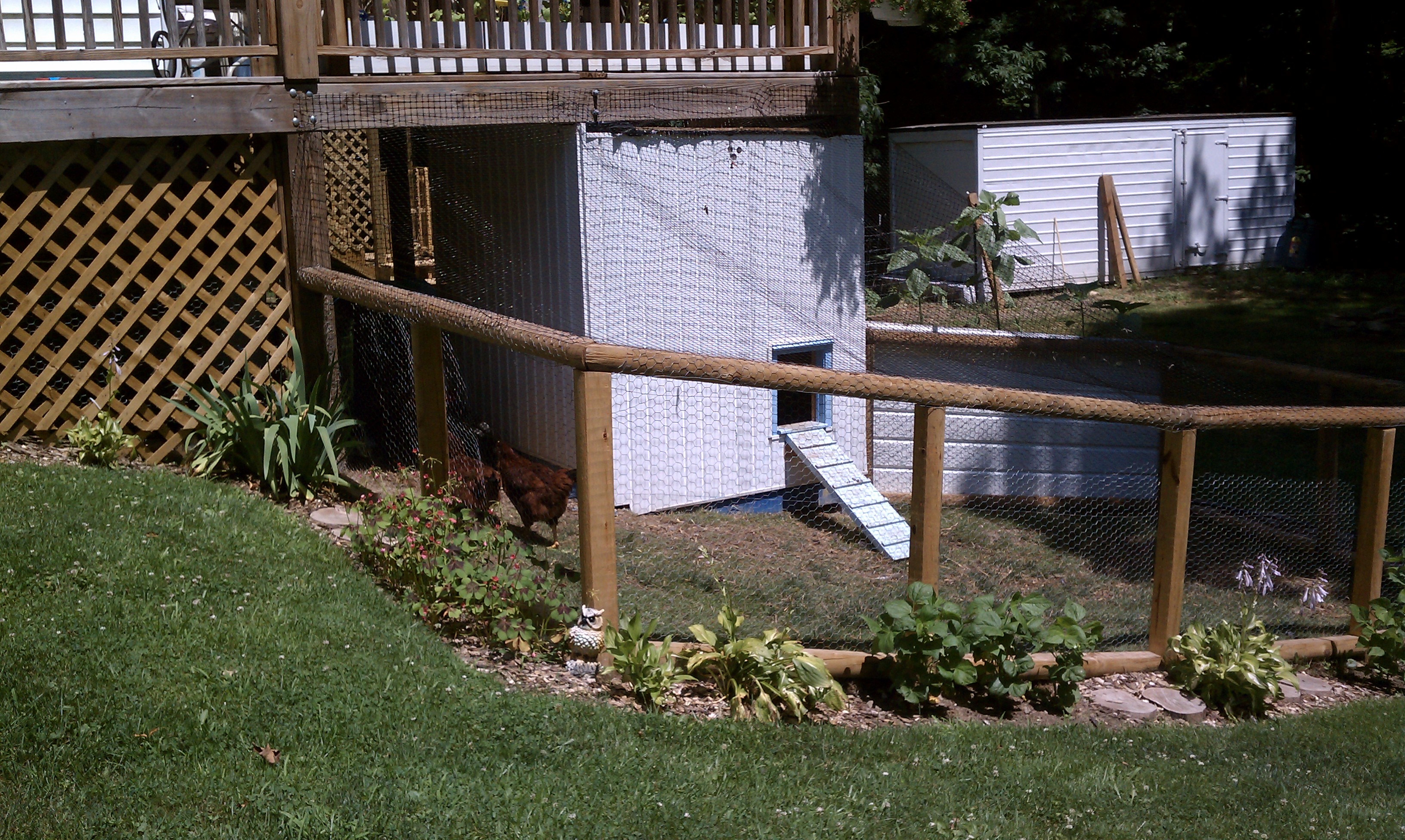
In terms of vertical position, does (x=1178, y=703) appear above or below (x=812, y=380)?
below

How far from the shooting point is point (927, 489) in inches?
165

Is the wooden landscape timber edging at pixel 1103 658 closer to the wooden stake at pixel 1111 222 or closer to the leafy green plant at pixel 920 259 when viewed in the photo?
the leafy green plant at pixel 920 259

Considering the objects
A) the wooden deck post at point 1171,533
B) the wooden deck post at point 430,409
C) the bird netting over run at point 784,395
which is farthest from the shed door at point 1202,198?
the wooden deck post at point 430,409

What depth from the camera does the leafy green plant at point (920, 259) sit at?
369 inches

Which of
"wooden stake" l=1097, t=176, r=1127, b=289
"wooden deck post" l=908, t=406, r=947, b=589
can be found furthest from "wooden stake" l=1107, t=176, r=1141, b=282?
"wooden deck post" l=908, t=406, r=947, b=589

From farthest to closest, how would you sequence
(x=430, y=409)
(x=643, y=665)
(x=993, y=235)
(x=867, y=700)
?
(x=993, y=235), (x=430, y=409), (x=867, y=700), (x=643, y=665)

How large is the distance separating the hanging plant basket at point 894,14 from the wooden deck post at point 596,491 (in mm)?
4387

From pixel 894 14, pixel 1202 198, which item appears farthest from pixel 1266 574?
pixel 1202 198

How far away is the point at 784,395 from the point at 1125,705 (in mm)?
4232

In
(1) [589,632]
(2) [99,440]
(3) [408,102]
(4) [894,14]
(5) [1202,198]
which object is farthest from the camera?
(5) [1202,198]

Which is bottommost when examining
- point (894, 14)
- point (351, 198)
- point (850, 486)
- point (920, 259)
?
point (850, 486)

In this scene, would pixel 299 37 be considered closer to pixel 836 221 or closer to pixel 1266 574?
pixel 836 221

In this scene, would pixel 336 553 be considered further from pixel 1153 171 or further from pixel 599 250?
pixel 1153 171

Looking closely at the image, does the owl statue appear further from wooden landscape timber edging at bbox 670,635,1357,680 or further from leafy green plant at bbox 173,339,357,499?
leafy green plant at bbox 173,339,357,499
